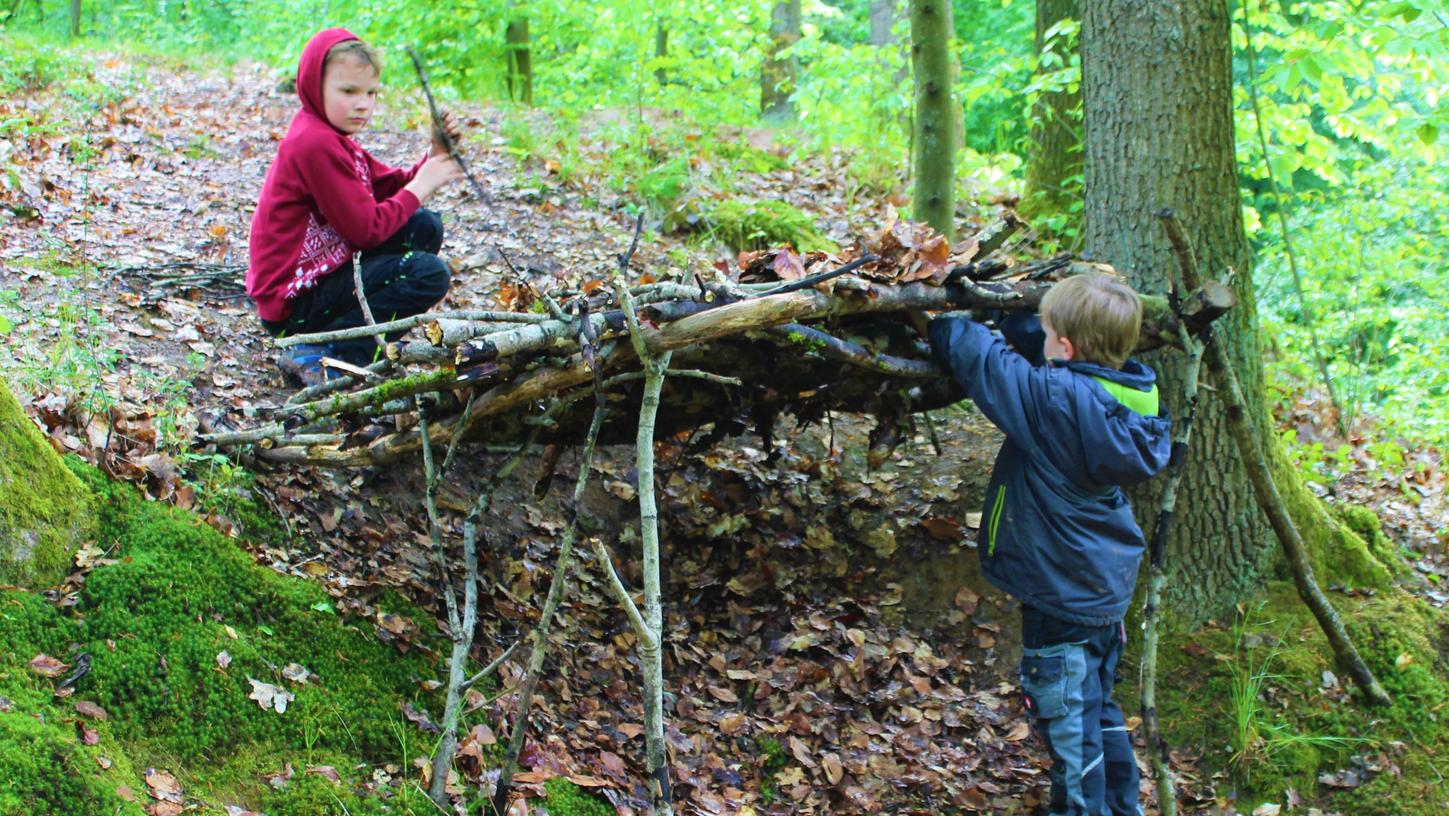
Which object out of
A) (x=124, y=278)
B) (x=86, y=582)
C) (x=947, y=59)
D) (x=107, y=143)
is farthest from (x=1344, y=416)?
(x=107, y=143)

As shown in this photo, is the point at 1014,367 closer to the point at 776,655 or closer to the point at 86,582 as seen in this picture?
the point at 776,655

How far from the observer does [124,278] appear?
5375 millimetres

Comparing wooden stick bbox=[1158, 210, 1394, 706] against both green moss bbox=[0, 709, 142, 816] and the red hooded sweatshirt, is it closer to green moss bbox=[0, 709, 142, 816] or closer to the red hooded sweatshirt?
the red hooded sweatshirt

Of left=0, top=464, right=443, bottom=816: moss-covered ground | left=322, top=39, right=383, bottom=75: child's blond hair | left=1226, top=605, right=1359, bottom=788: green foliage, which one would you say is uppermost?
left=322, top=39, right=383, bottom=75: child's blond hair

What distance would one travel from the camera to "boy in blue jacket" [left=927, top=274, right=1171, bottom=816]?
3.38 meters

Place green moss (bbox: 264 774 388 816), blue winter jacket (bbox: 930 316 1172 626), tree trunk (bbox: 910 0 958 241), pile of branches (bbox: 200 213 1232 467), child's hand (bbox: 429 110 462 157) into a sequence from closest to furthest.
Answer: green moss (bbox: 264 774 388 816) → pile of branches (bbox: 200 213 1232 467) → blue winter jacket (bbox: 930 316 1172 626) → child's hand (bbox: 429 110 462 157) → tree trunk (bbox: 910 0 958 241)

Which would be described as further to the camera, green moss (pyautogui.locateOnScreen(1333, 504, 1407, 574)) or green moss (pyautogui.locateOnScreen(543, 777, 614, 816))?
green moss (pyautogui.locateOnScreen(1333, 504, 1407, 574))

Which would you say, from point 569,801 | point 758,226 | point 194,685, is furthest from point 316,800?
point 758,226

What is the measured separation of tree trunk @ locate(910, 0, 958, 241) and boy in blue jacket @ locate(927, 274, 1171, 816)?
132 inches

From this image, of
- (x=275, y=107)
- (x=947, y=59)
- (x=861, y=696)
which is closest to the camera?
(x=861, y=696)

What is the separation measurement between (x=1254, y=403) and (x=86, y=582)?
4.69 metres

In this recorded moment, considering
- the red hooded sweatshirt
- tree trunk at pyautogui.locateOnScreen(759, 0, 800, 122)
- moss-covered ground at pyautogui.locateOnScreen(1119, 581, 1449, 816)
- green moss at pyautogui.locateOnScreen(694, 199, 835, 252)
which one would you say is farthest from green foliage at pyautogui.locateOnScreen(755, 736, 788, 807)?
tree trunk at pyautogui.locateOnScreen(759, 0, 800, 122)

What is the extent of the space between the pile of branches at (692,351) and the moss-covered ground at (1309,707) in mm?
1478

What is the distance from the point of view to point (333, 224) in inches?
175
